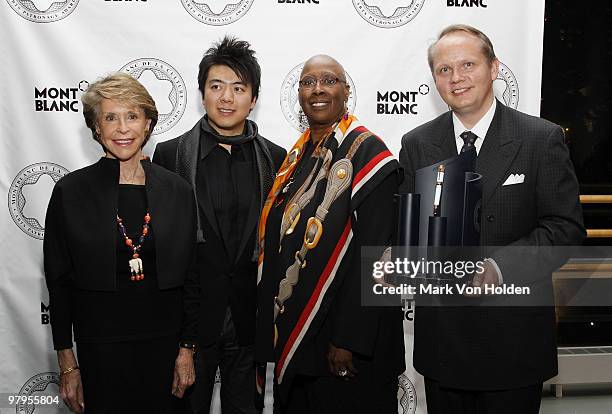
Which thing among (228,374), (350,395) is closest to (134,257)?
(228,374)

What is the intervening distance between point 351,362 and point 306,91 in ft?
2.89

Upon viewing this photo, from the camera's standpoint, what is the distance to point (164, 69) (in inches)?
103

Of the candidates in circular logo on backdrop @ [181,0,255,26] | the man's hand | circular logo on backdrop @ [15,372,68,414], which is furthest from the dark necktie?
circular logo on backdrop @ [15,372,68,414]

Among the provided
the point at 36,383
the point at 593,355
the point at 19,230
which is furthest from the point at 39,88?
the point at 593,355

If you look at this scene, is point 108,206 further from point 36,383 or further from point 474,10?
point 474,10

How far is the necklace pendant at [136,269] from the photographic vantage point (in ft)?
5.87

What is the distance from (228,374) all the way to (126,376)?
503 millimetres

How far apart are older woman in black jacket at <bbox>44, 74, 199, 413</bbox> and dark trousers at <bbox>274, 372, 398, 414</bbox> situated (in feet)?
1.41

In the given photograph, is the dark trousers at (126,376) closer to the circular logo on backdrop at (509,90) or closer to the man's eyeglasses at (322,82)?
the man's eyeglasses at (322,82)

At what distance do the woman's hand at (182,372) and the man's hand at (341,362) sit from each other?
1.56 ft

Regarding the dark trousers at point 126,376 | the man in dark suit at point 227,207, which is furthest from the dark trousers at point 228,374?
the dark trousers at point 126,376

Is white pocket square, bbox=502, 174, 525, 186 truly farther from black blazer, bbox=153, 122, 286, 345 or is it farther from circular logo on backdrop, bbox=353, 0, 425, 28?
circular logo on backdrop, bbox=353, 0, 425, 28

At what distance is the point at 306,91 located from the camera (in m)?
1.90

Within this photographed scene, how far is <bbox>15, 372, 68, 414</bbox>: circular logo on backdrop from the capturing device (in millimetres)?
2641
